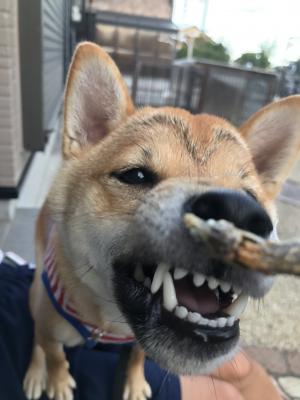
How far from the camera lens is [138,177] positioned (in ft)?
4.26

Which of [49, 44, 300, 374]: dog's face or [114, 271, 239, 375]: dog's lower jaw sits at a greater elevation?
[49, 44, 300, 374]: dog's face

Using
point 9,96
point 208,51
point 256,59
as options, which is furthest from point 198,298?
point 208,51

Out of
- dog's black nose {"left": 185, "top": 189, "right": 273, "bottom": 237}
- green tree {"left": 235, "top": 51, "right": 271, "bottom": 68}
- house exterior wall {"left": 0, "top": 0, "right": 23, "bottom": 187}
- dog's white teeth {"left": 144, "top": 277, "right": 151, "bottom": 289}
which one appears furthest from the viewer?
green tree {"left": 235, "top": 51, "right": 271, "bottom": 68}

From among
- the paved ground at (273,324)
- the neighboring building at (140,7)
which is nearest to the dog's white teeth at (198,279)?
the paved ground at (273,324)

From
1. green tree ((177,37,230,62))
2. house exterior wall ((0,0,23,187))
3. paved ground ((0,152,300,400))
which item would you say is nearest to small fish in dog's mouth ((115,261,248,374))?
paved ground ((0,152,300,400))

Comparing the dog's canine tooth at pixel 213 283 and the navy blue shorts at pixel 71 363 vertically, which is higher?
the dog's canine tooth at pixel 213 283

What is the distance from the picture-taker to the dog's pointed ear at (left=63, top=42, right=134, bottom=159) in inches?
60.0

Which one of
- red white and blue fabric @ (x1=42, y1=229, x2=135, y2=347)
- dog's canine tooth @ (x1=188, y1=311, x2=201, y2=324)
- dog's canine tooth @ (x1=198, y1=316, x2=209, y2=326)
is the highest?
dog's canine tooth @ (x1=188, y1=311, x2=201, y2=324)

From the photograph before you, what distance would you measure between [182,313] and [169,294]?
2.4 inches

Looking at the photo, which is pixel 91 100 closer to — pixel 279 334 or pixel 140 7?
pixel 279 334

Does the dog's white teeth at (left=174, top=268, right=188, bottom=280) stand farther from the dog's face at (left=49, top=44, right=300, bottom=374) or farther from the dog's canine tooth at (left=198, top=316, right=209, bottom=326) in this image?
the dog's canine tooth at (left=198, top=316, right=209, bottom=326)

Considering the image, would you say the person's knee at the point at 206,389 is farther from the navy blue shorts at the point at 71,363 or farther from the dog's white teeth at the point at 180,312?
the dog's white teeth at the point at 180,312

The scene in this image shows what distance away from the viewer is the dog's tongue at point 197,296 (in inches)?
44.8

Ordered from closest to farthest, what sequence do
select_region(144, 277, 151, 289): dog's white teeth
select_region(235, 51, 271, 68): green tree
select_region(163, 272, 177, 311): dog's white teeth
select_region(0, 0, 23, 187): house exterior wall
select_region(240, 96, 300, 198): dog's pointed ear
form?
select_region(163, 272, 177, 311): dog's white teeth < select_region(144, 277, 151, 289): dog's white teeth < select_region(240, 96, 300, 198): dog's pointed ear < select_region(0, 0, 23, 187): house exterior wall < select_region(235, 51, 271, 68): green tree
